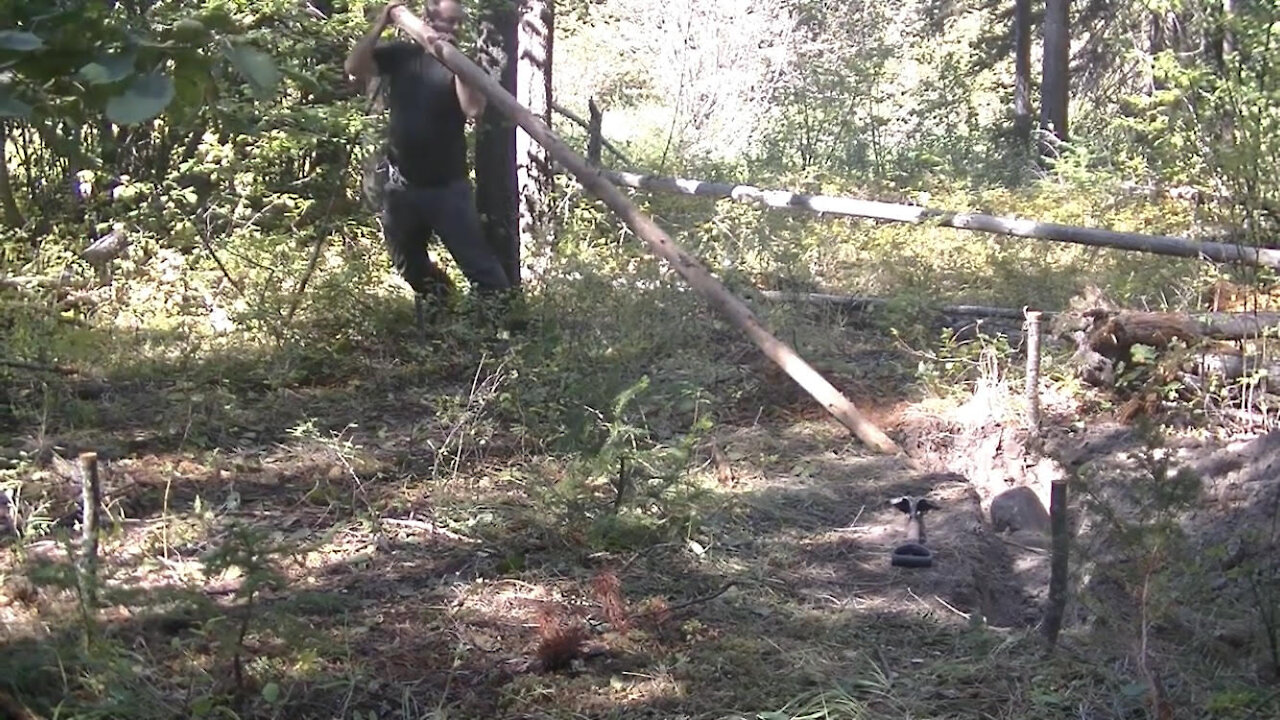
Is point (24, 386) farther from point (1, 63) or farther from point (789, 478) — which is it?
point (1, 63)

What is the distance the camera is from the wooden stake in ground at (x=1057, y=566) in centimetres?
400

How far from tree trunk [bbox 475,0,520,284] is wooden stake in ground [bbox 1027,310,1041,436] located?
357cm

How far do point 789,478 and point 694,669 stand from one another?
84.8 inches

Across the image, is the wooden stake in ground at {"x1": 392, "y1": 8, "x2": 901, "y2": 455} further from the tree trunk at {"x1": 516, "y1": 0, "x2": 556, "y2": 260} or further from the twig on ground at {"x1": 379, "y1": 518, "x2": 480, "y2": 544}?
the tree trunk at {"x1": 516, "y1": 0, "x2": 556, "y2": 260}

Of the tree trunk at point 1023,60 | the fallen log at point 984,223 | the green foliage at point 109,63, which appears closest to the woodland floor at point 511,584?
the fallen log at point 984,223

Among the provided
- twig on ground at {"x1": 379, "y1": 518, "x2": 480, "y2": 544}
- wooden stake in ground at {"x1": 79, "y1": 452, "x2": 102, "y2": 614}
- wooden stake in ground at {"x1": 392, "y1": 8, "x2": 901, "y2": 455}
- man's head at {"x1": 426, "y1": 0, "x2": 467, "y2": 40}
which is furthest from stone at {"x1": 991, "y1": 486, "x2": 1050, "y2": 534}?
man's head at {"x1": 426, "y1": 0, "x2": 467, "y2": 40}

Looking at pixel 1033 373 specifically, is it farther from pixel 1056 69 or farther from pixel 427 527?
pixel 1056 69

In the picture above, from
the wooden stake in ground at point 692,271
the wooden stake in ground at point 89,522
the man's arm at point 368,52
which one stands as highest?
the man's arm at point 368,52

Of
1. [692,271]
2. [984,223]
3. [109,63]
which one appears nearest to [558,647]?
[109,63]

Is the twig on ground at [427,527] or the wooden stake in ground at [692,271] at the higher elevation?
the wooden stake in ground at [692,271]

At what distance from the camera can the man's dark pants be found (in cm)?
777

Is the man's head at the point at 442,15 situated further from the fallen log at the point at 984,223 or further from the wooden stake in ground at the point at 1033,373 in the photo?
the wooden stake in ground at the point at 1033,373

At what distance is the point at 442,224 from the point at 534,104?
230 centimetres

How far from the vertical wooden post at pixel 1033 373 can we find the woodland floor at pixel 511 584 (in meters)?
0.22
